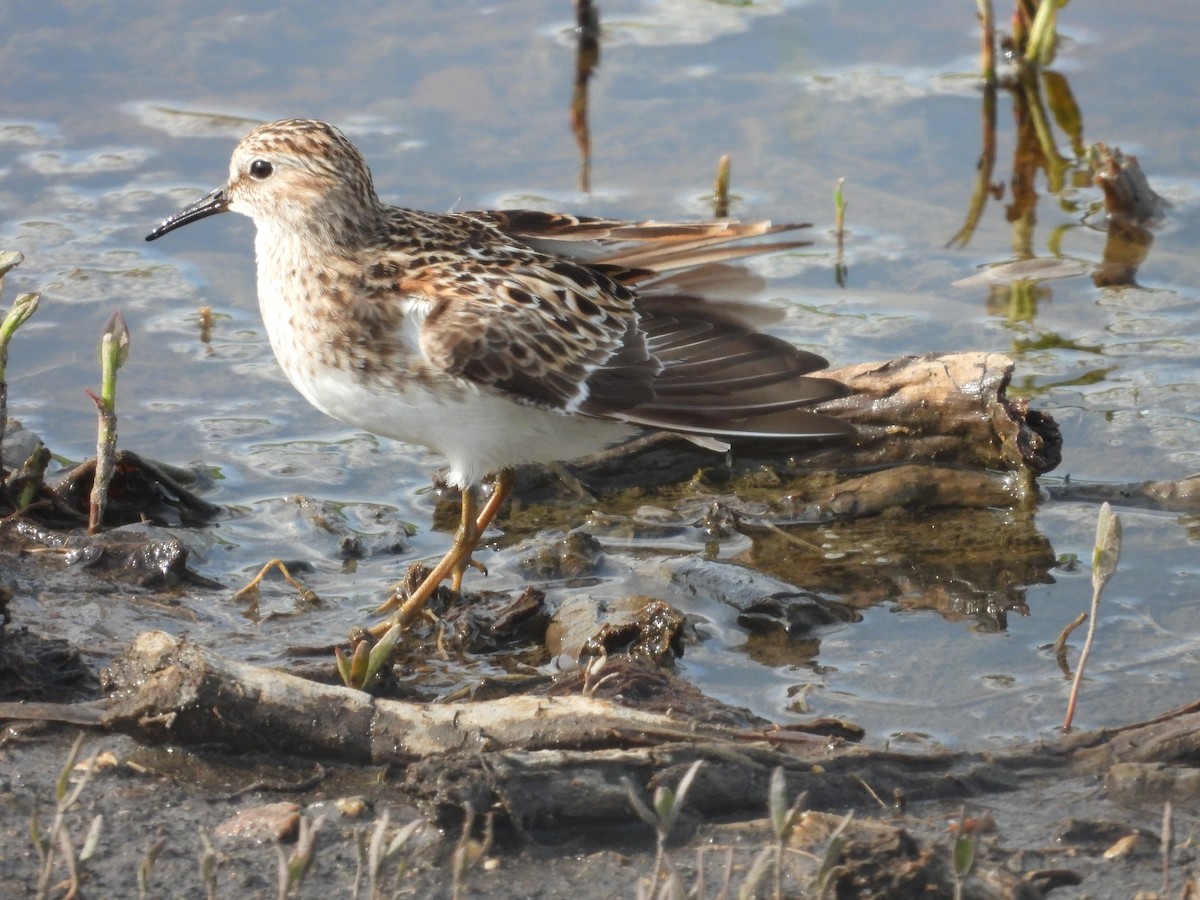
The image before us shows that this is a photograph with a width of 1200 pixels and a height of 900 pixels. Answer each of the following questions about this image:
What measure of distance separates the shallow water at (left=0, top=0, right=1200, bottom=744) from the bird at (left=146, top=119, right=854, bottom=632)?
28.0 inches

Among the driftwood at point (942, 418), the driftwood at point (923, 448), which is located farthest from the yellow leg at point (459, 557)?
the driftwood at point (942, 418)

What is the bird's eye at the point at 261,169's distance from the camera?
21.1 feet

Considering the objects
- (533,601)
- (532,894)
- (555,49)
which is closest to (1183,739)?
(532,894)

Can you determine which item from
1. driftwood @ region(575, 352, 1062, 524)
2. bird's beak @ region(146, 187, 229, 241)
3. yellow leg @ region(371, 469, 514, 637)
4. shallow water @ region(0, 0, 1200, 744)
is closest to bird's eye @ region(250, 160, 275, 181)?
bird's beak @ region(146, 187, 229, 241)

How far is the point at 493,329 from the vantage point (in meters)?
5.73

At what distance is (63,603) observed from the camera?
5.64 meters

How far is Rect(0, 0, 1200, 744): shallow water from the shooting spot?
5719mm

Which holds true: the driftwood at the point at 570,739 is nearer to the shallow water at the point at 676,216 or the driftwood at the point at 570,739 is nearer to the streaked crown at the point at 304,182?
the shallow water at the point at 676,216

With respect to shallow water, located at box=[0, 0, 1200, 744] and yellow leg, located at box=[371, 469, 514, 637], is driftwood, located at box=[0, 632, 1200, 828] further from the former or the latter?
yellow leg, located at box=[371, 469, 514, 637]

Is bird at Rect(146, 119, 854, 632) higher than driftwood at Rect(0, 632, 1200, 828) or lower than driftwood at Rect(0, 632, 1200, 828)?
higher

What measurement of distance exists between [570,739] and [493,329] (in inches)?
75.6

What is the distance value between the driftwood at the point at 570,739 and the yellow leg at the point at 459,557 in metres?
1.08

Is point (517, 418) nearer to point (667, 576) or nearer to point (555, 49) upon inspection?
point (667, 576)

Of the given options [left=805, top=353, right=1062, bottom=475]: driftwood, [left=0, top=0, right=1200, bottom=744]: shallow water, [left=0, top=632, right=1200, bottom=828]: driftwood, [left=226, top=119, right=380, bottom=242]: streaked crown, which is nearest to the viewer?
[left=0, top=632, right=1200, bottom=828]: driftwood
